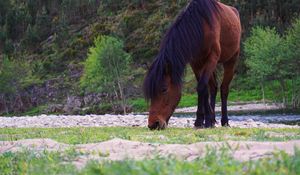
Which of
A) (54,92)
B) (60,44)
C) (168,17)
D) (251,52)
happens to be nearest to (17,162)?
(251,52)

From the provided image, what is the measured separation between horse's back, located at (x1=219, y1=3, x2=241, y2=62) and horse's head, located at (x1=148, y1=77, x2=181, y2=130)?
303 centimetres

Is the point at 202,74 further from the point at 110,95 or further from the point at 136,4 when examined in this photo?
the point at 136,4

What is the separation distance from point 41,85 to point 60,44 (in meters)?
20.3

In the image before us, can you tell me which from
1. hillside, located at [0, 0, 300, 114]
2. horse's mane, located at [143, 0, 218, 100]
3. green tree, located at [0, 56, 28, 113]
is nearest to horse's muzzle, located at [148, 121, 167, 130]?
horse's mane, located at [143, 0, 218, 100]

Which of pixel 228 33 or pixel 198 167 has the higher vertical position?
pixel 198 167

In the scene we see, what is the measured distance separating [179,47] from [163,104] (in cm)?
171

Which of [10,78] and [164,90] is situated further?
[10,78]

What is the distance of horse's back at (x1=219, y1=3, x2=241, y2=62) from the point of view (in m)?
16.6

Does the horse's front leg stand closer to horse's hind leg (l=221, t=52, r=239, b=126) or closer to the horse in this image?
the horse

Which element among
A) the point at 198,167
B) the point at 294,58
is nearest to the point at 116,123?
the point at 198,167

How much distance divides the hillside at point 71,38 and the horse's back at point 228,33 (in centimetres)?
6889

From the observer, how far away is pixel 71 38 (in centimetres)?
13675

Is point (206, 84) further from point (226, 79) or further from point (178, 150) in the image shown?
point (178, 150)

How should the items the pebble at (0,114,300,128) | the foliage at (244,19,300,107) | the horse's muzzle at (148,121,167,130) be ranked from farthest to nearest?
the foliage at (244,19,300,107) < the pebble at (0,114,300,128) < the horse's muzzle at (148,121,167,130)
